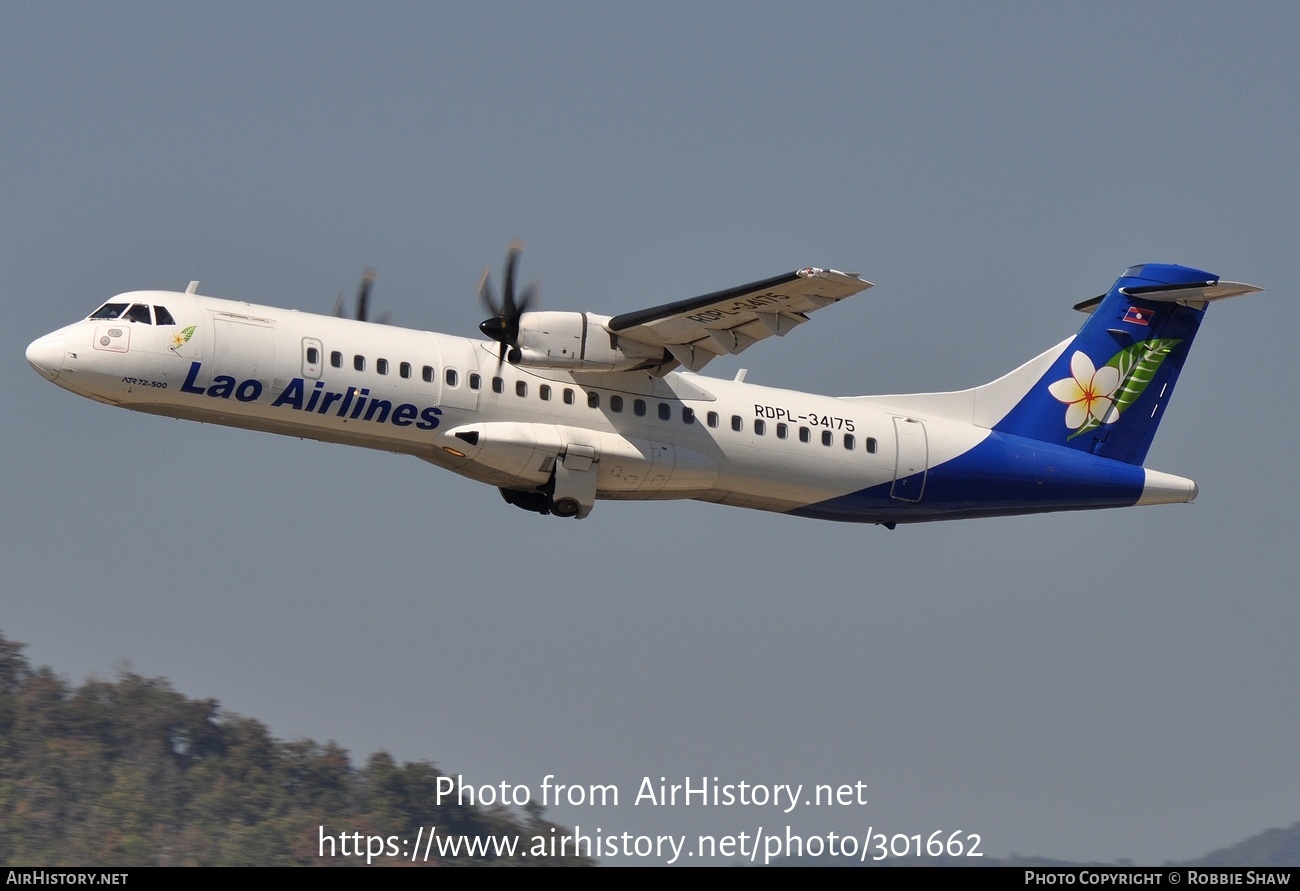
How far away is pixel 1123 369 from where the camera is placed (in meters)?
24.3

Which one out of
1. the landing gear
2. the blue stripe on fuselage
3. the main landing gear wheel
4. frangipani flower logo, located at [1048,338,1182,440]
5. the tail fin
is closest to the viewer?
the landing gear

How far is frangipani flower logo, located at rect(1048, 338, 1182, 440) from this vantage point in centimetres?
2397

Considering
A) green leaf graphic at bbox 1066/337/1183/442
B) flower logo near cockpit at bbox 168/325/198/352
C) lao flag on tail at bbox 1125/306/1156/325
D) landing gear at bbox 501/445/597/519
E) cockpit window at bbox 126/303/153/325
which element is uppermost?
lao flag on tail at bbox 1125/306/1156/325

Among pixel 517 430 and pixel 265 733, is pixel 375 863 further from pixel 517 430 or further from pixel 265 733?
pixel 517 430

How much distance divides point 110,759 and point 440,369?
22012mm

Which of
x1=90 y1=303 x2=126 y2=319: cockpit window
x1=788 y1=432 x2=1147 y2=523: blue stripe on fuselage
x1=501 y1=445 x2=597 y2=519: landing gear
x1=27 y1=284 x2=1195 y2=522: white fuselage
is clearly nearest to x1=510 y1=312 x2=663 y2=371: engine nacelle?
x1=27 y1=284 x2=1195 y2=522: white fuselage

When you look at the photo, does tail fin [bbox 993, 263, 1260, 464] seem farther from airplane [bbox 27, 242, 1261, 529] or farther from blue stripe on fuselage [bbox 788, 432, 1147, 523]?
blue stripe on fuselage [bbox 788, 432, 1147, 523]

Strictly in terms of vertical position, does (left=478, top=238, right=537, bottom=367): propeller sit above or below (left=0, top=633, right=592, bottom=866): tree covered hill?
above

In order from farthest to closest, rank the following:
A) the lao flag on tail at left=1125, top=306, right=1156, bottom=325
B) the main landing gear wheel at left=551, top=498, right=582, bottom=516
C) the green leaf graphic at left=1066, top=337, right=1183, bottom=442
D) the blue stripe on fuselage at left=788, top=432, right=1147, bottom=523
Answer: the lao flag on tail at left=1125, top=306, right=1156, bottom=325 < the green leaf graphic at left=1066, top=337, right=1183, bottom=442 < the blue stripe on fuselage at left=788, top=432, right=1147, bottom=523 < the main landing gear wheel at left=551, top=498, right=582, bottom=516

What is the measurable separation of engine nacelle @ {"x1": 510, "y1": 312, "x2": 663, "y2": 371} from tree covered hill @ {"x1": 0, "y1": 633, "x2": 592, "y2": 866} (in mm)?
14311

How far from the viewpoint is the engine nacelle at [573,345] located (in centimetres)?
2005

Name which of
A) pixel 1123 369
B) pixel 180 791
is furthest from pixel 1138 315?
pixel 180 791

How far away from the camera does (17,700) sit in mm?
39219
